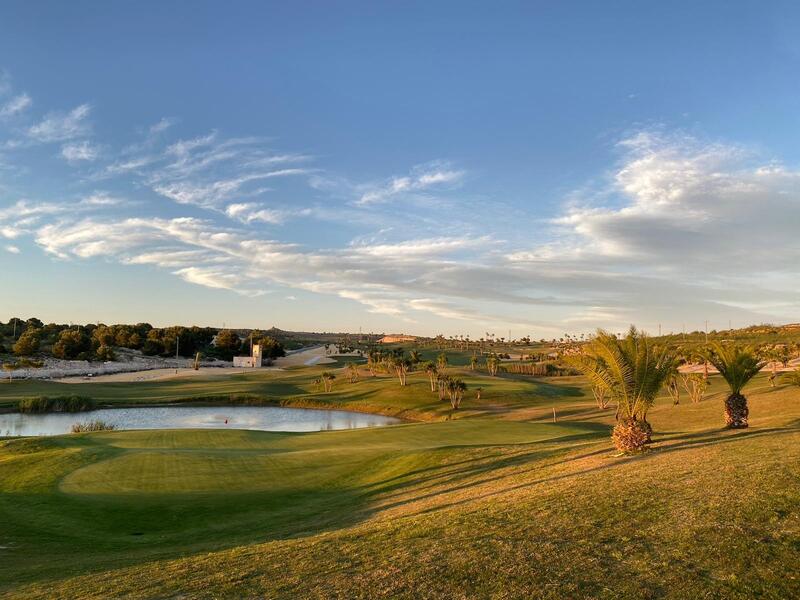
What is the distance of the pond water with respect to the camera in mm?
65688

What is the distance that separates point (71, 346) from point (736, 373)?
495ft

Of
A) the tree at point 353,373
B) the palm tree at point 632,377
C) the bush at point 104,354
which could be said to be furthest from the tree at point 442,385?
the bush at point 104,354

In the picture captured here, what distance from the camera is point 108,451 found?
32.7 meters

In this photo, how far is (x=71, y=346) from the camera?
140750 millimetres

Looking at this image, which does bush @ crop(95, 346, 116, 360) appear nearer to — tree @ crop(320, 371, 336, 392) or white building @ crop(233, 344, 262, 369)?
white building @ crop(233, 344, 262, 369)

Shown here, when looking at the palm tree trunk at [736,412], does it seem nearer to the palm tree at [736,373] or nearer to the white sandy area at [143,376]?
the palm tree at [736,373]

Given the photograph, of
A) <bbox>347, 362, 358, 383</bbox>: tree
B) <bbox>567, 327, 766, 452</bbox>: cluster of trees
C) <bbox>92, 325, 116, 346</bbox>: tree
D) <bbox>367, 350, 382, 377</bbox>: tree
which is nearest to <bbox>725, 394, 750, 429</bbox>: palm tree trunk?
<bbox>567, 327, 766, 452</bbox>: cluster of trees

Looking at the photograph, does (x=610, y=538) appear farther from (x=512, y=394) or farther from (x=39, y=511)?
(x=512, y=394)

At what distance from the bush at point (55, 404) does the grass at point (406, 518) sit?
46582mm

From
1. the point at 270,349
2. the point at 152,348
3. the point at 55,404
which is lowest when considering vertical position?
the point at 55,404

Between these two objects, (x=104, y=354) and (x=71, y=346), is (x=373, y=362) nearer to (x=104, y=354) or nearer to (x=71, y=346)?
(x=104, y=354)

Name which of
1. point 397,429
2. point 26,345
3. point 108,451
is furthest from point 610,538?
point 26,345

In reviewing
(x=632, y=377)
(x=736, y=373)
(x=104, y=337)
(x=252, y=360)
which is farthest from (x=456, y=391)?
(x=104, y=337)

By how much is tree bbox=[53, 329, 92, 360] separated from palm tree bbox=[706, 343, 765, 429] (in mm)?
147334
